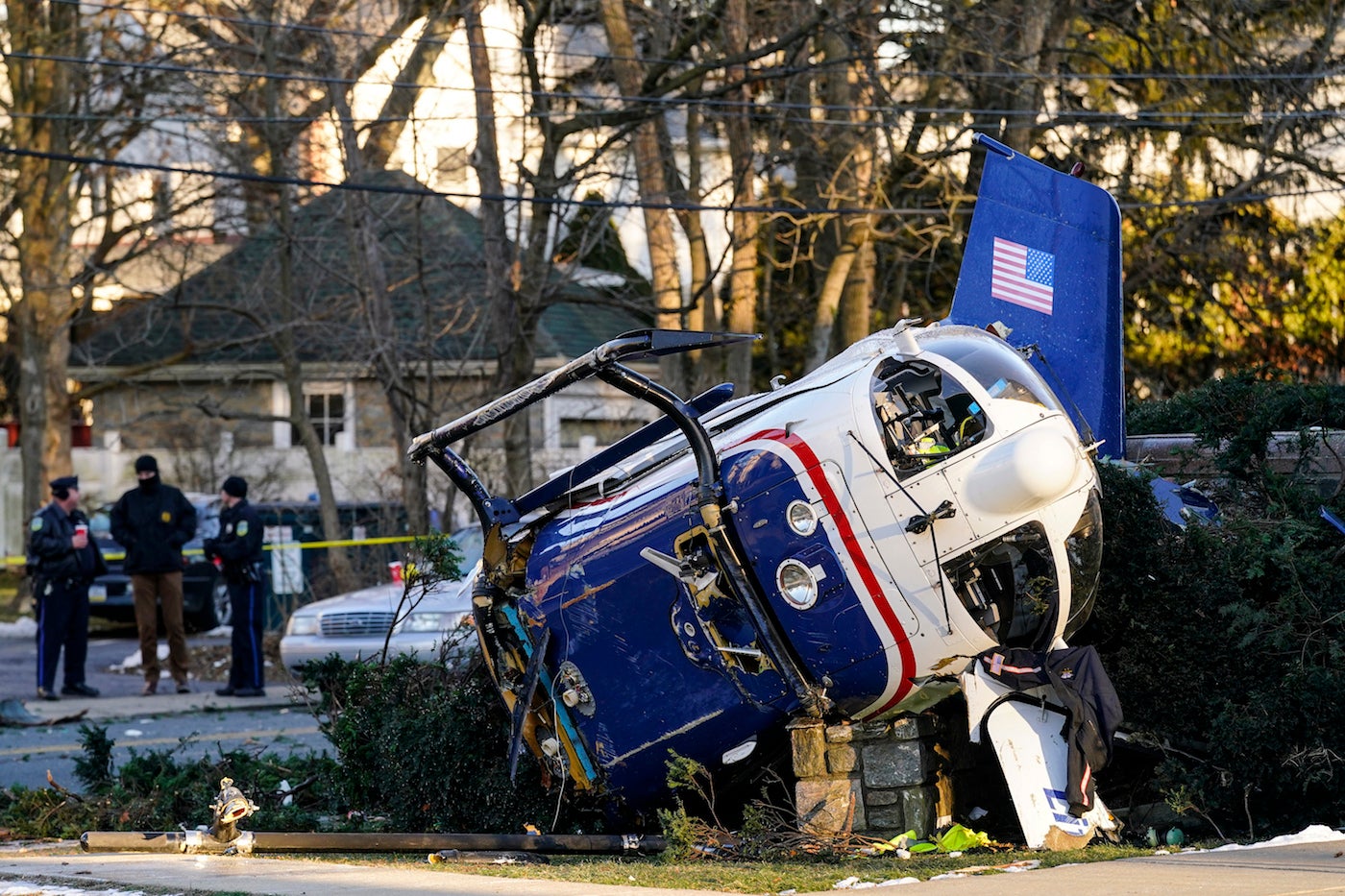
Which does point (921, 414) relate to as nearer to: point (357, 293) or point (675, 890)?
point (675, 890)

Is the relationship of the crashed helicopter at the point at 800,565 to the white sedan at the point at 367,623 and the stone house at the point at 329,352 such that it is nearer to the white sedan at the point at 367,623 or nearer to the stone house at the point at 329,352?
the white sedan at the point at 367,623

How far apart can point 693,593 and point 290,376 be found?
1407 cm

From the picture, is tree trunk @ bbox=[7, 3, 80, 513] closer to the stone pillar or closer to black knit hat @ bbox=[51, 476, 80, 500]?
black knit hat @ bbox=[51, 476, 80, 500]

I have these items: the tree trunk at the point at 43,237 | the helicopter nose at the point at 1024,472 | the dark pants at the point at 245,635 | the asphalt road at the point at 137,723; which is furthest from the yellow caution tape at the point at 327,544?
the helicopter nose at the point at 1024,472

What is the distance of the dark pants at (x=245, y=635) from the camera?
14.7 m

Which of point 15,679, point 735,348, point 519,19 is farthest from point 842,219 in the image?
point 15,679

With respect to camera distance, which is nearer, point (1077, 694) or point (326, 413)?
point (1077, 694)

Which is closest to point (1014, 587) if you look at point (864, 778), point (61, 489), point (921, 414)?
point (921, 414)

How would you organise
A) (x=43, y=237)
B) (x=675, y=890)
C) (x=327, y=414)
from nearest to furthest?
1. (x=675, y=890)
2. (x=43, y=237)
3. (x=327, y=414)

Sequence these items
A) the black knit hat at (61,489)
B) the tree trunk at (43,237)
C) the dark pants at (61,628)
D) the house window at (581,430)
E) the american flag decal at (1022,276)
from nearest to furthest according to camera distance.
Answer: the american flag decal at (1022,276) → the dark pants at (61,628) → the black knit hat at (61,489) → the tree trunk at (43,237) → the house window at (581,430)

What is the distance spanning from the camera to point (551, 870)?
6945 millimetres

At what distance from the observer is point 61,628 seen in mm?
14672

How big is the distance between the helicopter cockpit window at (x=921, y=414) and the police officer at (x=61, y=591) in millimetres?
9464

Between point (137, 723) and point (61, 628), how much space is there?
2.02m
